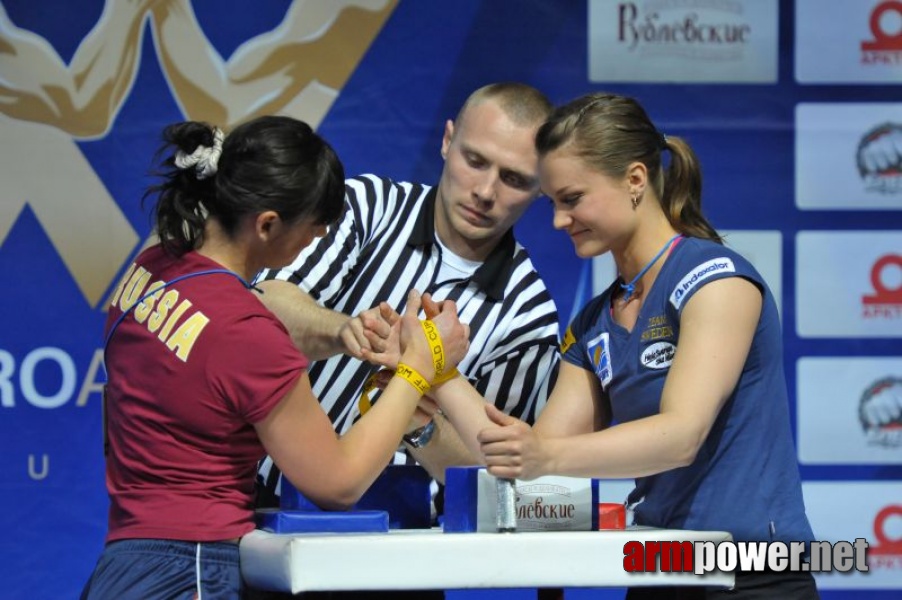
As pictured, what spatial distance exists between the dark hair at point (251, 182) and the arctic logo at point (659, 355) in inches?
21.8

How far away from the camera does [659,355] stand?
208 cm

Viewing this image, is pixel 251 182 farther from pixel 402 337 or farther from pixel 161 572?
pixel 161 572

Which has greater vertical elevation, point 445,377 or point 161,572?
point 445,377

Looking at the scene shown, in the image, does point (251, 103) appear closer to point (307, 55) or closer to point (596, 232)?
point (307, 55)

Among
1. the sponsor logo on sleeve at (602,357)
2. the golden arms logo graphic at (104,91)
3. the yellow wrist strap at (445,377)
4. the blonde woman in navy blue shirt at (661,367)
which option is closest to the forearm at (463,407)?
the yellow wrist strap at (445,377)

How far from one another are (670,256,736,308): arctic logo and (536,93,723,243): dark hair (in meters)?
0.15

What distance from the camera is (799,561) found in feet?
6.46

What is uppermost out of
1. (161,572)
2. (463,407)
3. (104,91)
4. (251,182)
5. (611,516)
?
(104,91)

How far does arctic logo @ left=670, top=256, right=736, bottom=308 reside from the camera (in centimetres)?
201

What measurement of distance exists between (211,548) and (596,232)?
827 mm

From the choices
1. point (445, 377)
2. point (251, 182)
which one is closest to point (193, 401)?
point (251, 182)

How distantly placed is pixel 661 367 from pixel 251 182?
2.32ft

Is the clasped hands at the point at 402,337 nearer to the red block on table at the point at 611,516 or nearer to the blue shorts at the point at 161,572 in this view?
the red block on table at the point at 611,516

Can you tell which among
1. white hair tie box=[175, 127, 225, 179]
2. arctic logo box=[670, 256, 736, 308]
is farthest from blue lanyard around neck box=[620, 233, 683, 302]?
white hair tie box=[175, 127, 225, 179]
